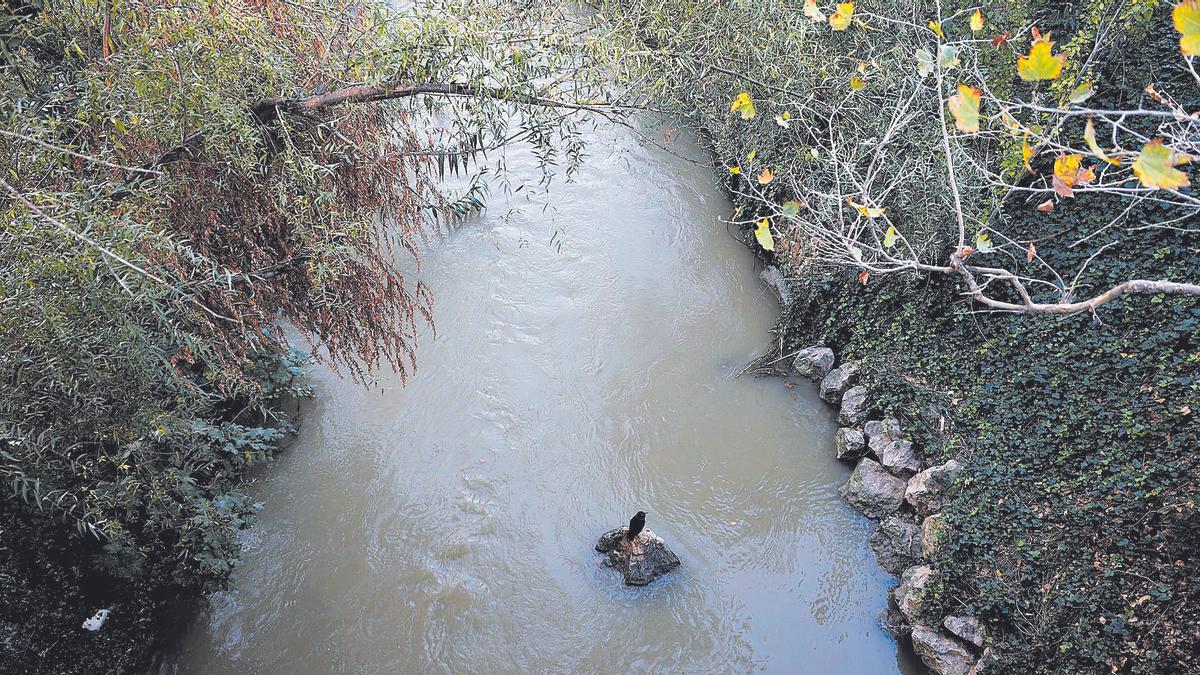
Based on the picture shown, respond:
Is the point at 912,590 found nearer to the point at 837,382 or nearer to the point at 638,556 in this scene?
the point at 638,556

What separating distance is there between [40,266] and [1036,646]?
5.19m

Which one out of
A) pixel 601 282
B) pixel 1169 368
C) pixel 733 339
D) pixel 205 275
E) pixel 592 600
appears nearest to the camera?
pixel 205 275

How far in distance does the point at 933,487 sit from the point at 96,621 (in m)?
5.20

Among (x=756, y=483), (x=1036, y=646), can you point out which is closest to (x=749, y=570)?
(x=756, y=483)

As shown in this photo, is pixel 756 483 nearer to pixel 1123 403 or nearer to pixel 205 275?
pixel 1123 403

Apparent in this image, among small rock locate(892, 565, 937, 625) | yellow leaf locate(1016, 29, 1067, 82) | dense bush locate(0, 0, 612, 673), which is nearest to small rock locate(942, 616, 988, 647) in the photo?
small rock locate(892, 565, 937, 625)

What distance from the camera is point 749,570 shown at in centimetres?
481

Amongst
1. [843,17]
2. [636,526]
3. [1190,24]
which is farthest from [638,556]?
[1190,24]

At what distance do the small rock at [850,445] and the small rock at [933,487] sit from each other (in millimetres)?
579

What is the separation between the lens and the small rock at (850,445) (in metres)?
5.40

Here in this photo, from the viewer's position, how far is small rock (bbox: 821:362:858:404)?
5781 millimetres

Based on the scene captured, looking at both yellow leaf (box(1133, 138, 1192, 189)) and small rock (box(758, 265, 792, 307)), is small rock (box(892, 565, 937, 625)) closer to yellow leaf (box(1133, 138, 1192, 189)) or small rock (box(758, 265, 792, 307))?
small rock (box(758, 265, 792, 307))

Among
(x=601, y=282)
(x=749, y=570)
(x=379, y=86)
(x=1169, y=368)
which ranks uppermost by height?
(x=379, y=86)

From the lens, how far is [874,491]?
16.7 feet
